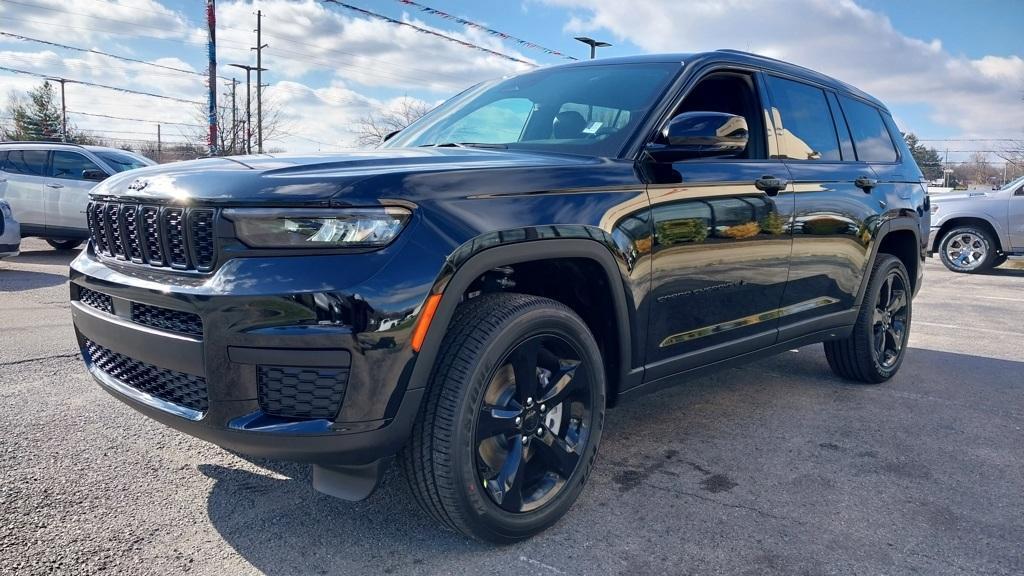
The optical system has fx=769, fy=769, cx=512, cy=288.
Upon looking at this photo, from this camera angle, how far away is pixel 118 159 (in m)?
11.5

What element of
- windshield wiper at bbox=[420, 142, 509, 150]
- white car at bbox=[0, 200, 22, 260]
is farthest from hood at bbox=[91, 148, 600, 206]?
white car at bbox=[0, 200, 22, 260]

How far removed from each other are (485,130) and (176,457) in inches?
79.2

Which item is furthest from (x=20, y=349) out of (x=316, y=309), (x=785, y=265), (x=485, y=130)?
(x=785, y=265)

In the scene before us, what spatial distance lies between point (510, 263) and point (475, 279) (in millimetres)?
129

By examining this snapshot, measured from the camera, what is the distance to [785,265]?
3771 mm

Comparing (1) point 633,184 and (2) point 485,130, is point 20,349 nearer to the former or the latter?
(2) point 485,130

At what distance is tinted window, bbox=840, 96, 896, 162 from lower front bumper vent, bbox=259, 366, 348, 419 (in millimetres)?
3742

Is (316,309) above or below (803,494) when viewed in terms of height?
above

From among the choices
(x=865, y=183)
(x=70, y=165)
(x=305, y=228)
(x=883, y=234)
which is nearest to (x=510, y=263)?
(x=305, y=228)

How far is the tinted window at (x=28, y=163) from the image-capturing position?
11.0m

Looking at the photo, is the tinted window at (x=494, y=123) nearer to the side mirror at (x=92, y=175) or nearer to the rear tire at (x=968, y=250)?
the side mirror at (x=92, y=175)

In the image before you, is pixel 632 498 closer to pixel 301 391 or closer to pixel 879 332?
pixel 301 391

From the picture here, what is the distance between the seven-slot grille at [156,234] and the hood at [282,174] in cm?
4

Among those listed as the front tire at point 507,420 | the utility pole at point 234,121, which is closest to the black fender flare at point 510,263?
the front tire at point 507,420
